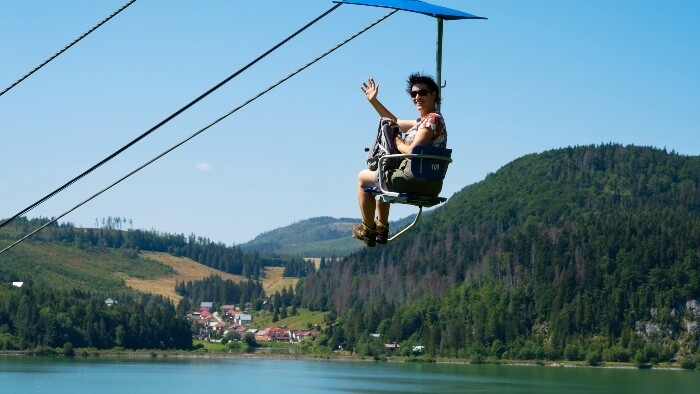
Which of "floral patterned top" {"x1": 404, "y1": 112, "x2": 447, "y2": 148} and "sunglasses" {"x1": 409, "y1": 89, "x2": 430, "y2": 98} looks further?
"sunglasses" {"x1": 409, "y1": 89, "x2": 430, "y2": 98}

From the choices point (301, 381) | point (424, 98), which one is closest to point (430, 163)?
point (424, 98)

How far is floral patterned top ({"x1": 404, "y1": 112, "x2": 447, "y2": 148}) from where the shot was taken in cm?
939

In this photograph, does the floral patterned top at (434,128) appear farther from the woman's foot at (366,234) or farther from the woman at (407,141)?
the woman's foot at (366,234)

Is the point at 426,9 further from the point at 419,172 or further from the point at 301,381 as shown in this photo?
the point at 301,381

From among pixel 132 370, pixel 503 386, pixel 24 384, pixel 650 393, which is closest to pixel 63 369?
pixel 132 370

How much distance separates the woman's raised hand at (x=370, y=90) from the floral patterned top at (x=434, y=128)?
1.14 feet

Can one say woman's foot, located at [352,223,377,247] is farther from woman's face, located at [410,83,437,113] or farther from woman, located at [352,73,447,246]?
woman's face, located at [410,83,437,113]

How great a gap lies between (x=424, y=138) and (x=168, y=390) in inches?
5074

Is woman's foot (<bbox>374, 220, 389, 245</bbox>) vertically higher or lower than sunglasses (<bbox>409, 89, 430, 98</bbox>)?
lower

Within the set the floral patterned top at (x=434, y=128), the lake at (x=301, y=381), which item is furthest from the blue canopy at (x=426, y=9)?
the lake at (x=301, y=381)

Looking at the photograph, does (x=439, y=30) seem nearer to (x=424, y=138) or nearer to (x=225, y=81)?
(x=424, y=138)

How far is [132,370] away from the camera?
7328 inches

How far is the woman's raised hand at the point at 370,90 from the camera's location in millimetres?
9438

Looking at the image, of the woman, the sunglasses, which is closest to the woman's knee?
the woman
